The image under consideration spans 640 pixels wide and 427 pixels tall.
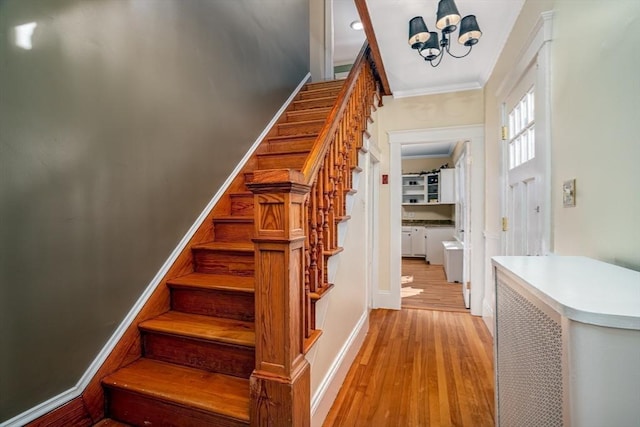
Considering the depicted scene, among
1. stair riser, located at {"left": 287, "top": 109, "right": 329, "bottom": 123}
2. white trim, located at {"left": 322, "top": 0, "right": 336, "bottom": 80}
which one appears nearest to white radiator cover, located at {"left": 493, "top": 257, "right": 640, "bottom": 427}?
stair riser, located at {"left": 287, "top": 109, "right": 329, "bottom": 123}

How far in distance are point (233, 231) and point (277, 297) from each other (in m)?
1.12

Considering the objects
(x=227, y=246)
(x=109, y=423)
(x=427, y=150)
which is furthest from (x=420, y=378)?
(x=427, y=150)

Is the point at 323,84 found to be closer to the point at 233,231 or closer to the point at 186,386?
the point at 233,231

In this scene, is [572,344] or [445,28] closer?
[572,344]

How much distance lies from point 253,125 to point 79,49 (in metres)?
1.40

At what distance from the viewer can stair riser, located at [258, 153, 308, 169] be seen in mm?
2479

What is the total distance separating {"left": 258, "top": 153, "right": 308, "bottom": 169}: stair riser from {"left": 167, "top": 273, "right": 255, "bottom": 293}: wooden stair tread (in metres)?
1.06

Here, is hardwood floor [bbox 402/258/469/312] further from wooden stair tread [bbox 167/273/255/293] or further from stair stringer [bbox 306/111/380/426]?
wooden stair tread [bbox 167/273/255/293]

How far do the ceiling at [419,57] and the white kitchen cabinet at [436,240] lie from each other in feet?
14.3

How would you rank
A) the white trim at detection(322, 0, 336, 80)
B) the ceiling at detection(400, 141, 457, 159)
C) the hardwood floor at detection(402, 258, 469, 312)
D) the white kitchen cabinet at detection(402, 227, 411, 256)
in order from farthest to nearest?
the white kitchen cabinet at detection(402, 227, 411, 256) < the ceiling at detection(400, 141, 457, 159) < the white trim at detection(322, 0, 336, 80) < the hardwood floor at detection(402, 258, 469, 312)

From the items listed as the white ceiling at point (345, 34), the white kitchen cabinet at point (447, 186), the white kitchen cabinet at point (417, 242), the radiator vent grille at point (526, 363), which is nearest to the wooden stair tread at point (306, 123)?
the radiator vent grille at point (526, 363)

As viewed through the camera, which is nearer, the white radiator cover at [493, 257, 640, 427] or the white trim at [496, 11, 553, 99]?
the white radiator cover at [493, 257, 640, 427]

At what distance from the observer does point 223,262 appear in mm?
1946

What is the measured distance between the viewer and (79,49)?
1.33 metres
